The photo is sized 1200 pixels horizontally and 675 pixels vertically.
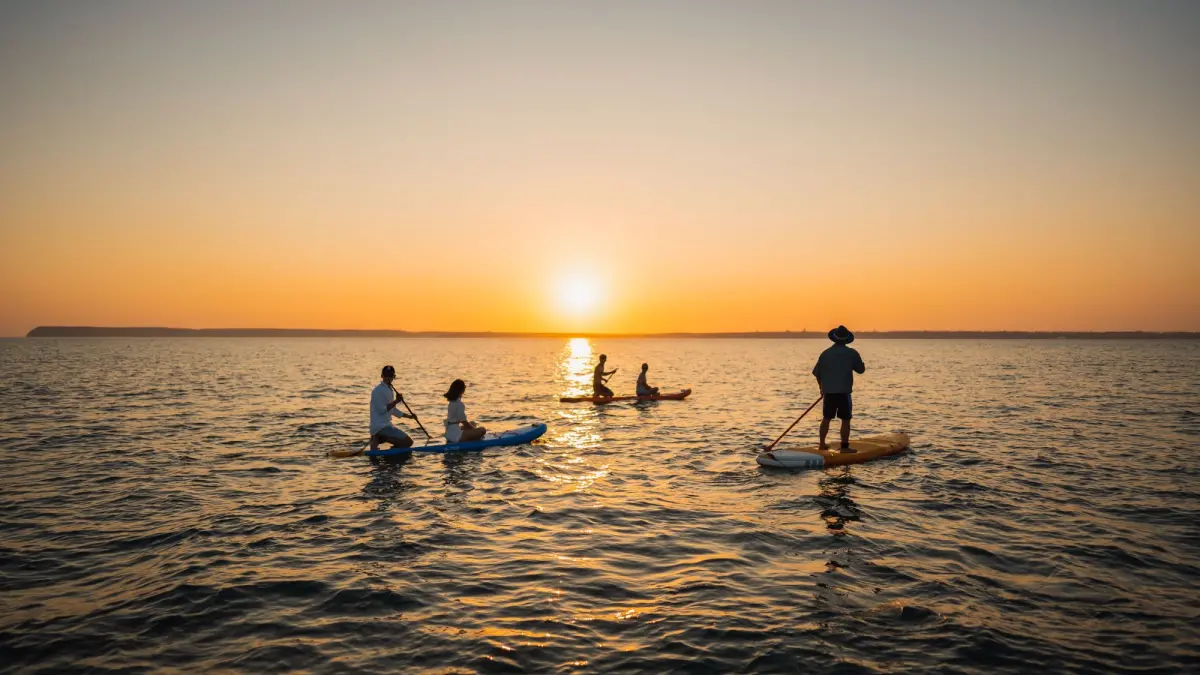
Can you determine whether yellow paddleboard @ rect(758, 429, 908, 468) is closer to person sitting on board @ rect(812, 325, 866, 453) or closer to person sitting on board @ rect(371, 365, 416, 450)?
person sitting on board @ rect(812, 325, 866, 453)

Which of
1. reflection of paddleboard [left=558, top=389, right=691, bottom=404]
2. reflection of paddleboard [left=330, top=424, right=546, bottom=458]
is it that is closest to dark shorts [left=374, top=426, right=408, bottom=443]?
reflection of paddleboard [left=330, top=424, right=546, bottom=458]

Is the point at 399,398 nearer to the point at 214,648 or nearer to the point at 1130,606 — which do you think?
the point at 214,648

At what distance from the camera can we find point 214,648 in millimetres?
6531

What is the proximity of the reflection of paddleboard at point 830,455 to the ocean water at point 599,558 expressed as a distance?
40cm

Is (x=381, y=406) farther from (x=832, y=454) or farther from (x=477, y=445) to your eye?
(x=832, y=454)

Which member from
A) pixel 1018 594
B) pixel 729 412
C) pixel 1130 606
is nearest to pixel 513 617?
pixel 1018 594

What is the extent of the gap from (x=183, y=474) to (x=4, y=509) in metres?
3.53

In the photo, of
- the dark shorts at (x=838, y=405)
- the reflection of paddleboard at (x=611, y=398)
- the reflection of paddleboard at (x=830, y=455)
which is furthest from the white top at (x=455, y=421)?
the reflection of paddleboard at (x=611, y=398)

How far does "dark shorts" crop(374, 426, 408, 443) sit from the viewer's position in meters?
17.4

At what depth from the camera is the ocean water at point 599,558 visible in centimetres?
647

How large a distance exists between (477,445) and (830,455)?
9477mm

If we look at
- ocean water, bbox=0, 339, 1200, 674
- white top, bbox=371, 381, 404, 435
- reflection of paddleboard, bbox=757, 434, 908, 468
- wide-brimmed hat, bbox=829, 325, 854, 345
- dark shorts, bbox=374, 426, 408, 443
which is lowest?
ocean water, bbox=0, 339, 1200, 674

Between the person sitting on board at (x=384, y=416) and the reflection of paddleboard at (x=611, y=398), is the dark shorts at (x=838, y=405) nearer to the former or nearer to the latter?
the person sitting on board at (x=384, y=416)

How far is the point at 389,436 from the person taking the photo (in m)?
17.4
